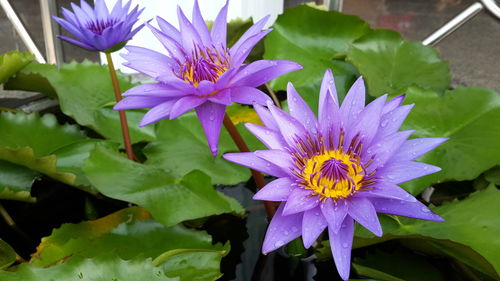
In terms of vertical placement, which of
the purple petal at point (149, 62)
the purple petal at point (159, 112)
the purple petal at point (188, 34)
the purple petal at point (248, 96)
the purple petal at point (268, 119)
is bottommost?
the purple petal at point (268, 119)

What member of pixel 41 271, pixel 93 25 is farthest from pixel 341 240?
pixel 93 25

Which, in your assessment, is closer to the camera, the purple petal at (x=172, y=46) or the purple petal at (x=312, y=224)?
the purple petal at (x=312, y=224)

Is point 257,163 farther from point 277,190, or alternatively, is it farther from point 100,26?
point 100,26

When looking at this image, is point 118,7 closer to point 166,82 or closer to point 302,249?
point 166,82

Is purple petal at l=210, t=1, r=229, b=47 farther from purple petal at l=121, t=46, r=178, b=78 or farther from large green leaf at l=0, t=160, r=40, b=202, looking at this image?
large green leaf at l=0, t=160, r=40, b=202

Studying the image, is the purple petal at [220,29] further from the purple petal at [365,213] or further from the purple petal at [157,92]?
the purple petal at [365,213]

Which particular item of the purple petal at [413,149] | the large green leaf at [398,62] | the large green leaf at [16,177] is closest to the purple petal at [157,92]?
the purple petal at [413,149]

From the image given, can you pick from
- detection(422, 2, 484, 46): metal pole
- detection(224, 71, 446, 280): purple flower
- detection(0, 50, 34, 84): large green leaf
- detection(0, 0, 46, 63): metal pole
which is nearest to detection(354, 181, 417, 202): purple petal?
detection(224, 71, 446, 280): purple flower

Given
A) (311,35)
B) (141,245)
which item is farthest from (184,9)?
(141,245)
